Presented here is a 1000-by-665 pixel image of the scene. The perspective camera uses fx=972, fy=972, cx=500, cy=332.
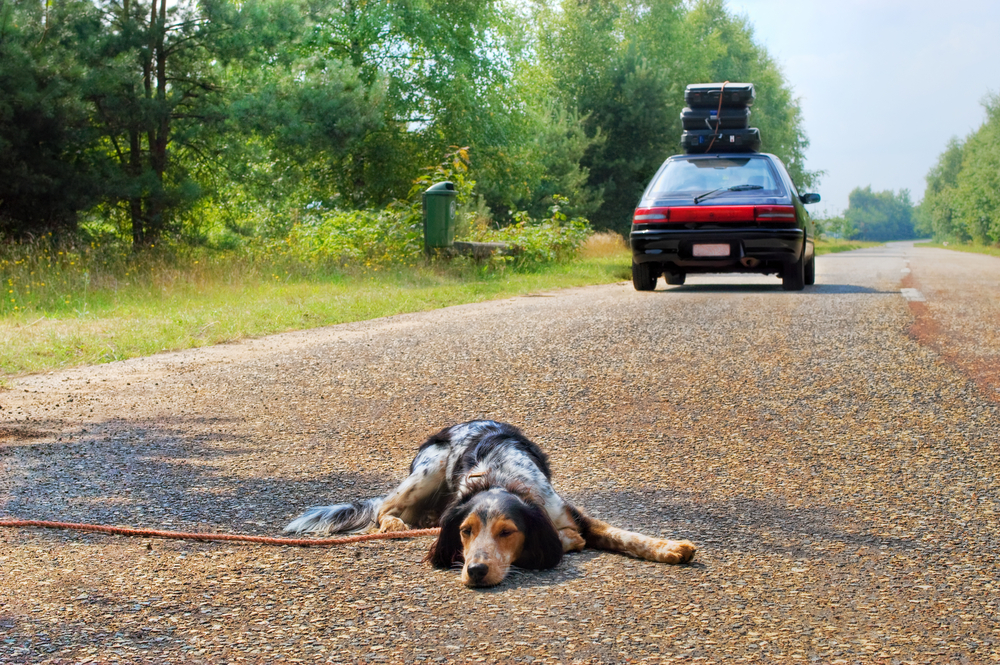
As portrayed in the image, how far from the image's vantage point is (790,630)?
290 centimetres

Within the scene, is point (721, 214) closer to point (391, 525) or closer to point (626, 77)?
point (391, 525)

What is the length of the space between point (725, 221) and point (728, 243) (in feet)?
0.97

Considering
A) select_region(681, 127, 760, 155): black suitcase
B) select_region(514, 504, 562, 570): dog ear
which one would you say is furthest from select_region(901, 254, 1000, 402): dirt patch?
select_region(514, 504, 562, 570): dog ear

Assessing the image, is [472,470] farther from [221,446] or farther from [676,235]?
[676,235]

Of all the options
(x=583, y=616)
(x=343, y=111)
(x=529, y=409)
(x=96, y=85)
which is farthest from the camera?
(x=343, y=111)

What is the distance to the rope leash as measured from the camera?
379 centimetres

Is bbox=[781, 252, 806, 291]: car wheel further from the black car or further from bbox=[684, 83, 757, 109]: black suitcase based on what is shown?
bbox=[684, 83, 757, 109]: black suitcase

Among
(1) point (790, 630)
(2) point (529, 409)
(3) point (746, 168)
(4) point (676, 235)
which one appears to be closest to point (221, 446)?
(2) point (529, 409)

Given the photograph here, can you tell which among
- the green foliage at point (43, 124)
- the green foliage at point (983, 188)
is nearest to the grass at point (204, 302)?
the green foliage at point (43, 124)

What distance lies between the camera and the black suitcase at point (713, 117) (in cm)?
1809

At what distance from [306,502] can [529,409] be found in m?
2.28

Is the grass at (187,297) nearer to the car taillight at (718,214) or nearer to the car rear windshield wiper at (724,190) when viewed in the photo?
the car taillight at (718,214)

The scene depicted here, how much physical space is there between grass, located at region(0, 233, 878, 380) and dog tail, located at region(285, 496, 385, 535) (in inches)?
198

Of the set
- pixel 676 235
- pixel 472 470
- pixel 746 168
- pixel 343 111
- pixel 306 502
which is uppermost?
pixel 343 111
